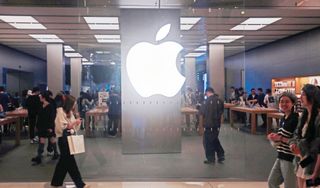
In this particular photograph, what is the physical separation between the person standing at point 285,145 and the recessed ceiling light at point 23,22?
790 cm

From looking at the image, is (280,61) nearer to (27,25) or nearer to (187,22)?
(187,22)

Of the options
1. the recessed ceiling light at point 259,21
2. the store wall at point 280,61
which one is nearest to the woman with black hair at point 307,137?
the store wall at point 280,61

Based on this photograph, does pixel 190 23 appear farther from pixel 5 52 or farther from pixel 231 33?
pixel 5 52

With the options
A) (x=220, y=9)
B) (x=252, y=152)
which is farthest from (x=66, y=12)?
(x=252, y=152)

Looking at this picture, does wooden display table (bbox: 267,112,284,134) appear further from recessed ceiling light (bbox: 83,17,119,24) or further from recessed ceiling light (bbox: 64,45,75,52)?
recessed ceiling light (bbox: 64,45,75,52)

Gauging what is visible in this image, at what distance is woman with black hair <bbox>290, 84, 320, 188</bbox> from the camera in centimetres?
318

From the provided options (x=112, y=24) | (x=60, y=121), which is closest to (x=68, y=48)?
(x=112, y=24)

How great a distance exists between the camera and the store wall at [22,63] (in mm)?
15461

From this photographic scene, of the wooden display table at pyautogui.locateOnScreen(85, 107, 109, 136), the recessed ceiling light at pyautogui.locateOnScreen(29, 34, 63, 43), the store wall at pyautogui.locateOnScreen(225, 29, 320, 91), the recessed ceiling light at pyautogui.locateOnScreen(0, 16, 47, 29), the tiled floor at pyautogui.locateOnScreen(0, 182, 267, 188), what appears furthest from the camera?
the recessed ceiling light at pyautogui.locateOnScreen(29, 34, 63, 43)

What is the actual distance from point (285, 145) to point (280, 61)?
12185 millimetres

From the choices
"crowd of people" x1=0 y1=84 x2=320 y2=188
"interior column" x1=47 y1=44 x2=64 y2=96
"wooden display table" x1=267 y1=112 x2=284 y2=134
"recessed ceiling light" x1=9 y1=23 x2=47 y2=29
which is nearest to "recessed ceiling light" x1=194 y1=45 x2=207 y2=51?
"crowd of people" x1=0 y1=84 x2=320 y2=188

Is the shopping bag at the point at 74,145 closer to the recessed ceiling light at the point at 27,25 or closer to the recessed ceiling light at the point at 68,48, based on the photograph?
the recessed ceiling light at the point at 27,25

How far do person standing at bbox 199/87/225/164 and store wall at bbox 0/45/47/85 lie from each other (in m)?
11.0

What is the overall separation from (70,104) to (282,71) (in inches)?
464
